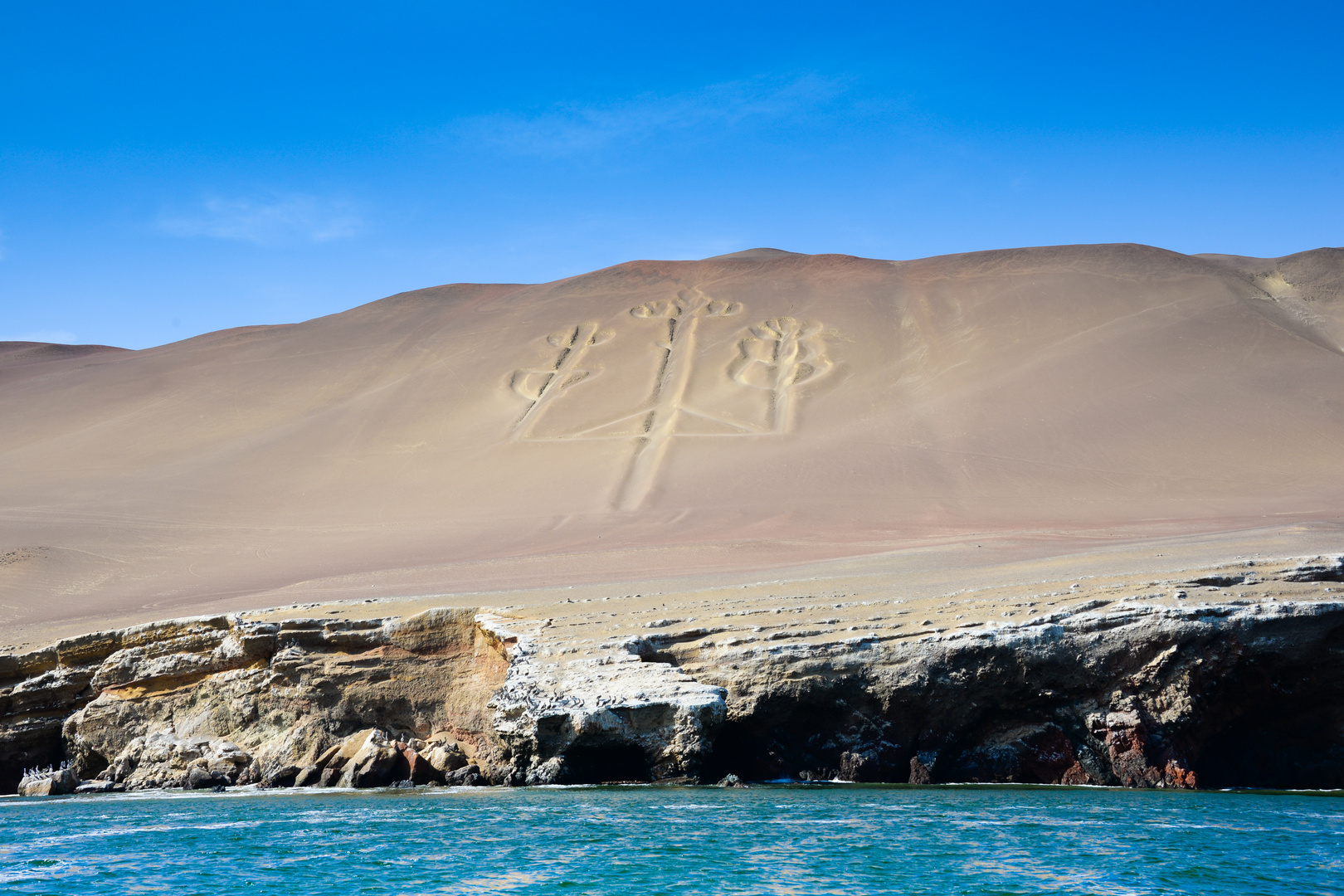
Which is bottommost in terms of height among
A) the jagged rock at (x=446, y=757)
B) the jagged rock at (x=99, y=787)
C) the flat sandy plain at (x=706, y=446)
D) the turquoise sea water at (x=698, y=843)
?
the jagged rock at (x=99, y=787)

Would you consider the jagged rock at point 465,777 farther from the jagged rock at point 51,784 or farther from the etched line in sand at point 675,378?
the etched line in sand at point 675,378

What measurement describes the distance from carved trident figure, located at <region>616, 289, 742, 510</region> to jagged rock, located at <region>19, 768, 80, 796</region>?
77.3ft

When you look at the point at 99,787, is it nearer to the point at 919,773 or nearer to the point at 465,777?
the point at 465,777

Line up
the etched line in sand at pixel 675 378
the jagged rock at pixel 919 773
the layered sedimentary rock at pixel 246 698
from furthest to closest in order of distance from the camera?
the etched line in sand at pixel 675 378
the layered sedimentary rock at pixel 246 698
the jagged rock at pixel 919 773

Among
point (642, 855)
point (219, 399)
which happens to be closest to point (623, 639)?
point (642, 855)

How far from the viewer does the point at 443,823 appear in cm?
1137

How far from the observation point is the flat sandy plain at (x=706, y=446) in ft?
80.6

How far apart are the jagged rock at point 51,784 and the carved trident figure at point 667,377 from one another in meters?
23.6

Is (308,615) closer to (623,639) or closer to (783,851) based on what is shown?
(623,639)

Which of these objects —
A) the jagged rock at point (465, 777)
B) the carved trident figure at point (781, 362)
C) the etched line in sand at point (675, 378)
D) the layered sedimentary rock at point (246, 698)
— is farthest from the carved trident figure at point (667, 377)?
the jagged rock at point (465, 777)

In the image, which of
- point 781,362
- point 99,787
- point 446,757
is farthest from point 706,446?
point 99,787

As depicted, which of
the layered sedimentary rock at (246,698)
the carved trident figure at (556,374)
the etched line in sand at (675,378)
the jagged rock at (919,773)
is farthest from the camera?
the carved trident figure at (556,374)

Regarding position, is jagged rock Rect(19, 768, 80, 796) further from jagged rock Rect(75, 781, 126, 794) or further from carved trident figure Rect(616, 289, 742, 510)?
carved trident figure Rect(616, 289, 742, 510)

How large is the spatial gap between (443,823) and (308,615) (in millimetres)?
7672
